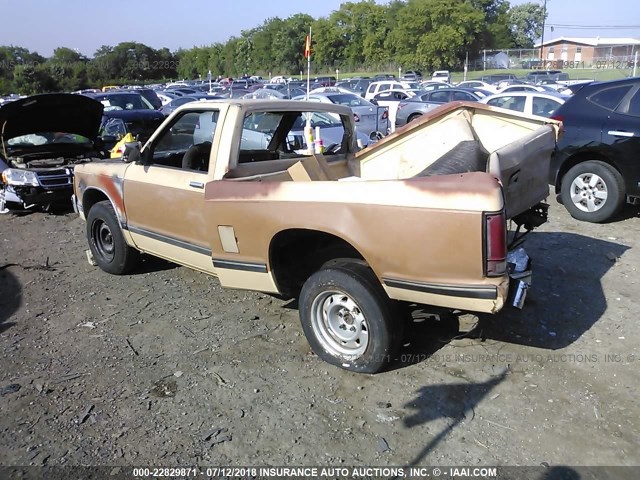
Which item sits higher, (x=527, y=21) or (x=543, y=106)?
(x=527, y=21)

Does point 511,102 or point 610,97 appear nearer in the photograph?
point 610,97

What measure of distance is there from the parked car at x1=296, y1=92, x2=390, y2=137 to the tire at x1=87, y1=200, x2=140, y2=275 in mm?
9083

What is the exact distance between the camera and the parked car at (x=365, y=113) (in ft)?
48.3

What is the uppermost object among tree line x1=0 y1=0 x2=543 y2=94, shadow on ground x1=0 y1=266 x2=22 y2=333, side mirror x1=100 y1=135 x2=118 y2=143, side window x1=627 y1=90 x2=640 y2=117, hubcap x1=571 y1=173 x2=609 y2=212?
tree line x1=0 y1=0 x2=543 y2=94

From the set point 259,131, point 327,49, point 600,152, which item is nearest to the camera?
point 259,131

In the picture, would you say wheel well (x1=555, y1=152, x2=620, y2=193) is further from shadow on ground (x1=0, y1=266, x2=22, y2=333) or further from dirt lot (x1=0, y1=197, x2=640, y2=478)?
shadow on ground (x1=0, y1=266, x2=22, y2=333)

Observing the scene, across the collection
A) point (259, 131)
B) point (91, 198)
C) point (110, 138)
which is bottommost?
point (91, 198)

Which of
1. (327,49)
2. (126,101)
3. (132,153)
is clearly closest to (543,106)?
(126,101)

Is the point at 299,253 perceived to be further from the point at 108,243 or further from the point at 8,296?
the point at 8,296

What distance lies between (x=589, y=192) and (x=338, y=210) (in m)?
4.93

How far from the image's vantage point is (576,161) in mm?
7129

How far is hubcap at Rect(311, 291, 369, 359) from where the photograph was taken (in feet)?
12.0

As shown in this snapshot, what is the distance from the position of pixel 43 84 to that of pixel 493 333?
70.1 metres

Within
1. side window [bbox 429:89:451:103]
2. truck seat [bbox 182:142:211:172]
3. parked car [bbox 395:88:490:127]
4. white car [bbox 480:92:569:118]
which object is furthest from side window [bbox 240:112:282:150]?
side window [bbox 429:89:451:103]
